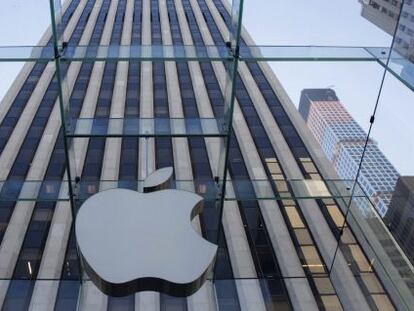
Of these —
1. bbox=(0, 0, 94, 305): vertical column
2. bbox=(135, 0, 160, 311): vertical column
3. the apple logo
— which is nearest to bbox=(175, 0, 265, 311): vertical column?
the apple logo

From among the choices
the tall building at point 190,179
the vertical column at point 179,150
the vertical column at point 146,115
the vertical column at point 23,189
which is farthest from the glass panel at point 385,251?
the vertical column at point 23,189

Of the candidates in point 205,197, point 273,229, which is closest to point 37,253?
point 273,229

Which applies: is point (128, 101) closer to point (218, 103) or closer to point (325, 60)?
point (218, 103)

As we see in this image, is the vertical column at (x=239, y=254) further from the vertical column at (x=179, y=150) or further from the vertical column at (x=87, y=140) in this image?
the vertical column at (x=87, y=140)

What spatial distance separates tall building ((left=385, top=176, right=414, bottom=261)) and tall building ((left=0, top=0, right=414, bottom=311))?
1.07 m

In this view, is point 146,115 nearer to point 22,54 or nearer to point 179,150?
point 179,150

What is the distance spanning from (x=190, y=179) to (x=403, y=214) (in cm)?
1315

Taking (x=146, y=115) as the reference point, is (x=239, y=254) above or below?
above

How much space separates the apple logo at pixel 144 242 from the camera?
24.8 feet

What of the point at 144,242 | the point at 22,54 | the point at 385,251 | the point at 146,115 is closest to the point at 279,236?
the point at 385,251

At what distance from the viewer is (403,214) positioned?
799 centimetres

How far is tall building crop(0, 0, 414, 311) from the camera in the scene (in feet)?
56.2

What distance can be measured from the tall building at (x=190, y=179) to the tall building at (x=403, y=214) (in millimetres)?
1067

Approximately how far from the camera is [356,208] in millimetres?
10227
